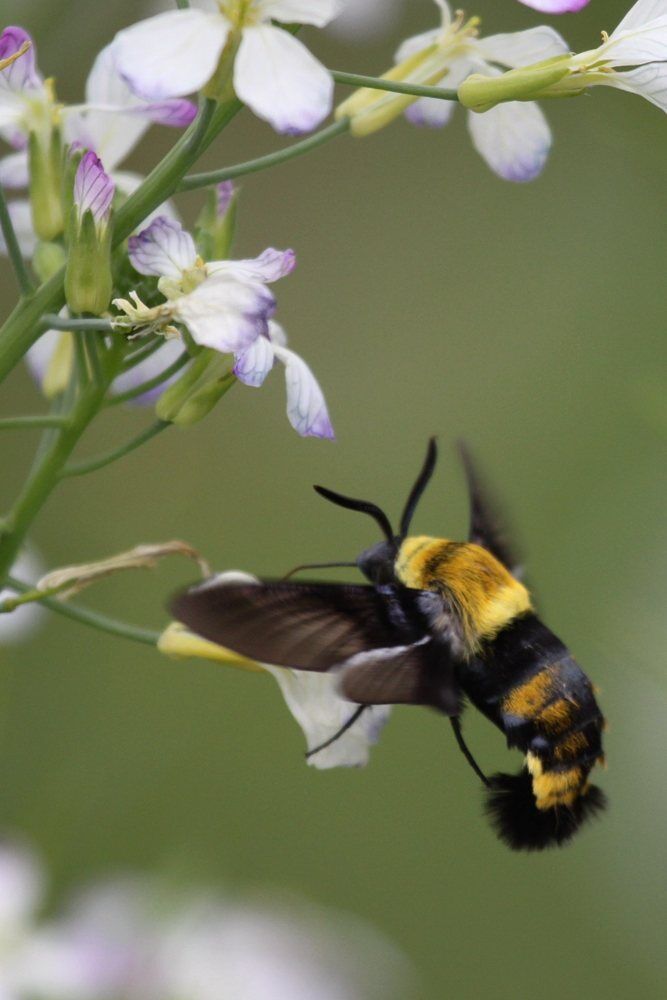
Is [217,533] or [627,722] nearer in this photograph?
[627,722]

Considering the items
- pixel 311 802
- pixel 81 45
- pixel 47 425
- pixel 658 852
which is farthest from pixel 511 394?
pixel 47 425

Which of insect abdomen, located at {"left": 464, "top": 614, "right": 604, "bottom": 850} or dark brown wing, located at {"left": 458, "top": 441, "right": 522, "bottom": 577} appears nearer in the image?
insect abdomen, located at {"left": 464, "top": 614, "right": 604, "bottom": 850}

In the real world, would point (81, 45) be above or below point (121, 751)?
above

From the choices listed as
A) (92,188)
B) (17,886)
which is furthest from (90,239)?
(17,886)

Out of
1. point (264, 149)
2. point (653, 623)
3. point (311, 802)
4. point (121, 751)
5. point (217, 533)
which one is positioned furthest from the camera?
point (264, 149)

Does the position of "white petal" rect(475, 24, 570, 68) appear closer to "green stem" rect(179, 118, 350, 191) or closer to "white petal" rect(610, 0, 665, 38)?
"white petal" rect(610, 0, 665, 38)

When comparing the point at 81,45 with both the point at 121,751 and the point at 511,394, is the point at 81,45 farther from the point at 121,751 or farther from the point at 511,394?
the point at 511,394

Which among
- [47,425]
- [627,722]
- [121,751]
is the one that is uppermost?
[47,425]

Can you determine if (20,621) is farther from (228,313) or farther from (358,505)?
(228,313)

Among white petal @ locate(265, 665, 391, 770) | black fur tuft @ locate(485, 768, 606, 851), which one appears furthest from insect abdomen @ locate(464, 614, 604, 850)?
white petal @ locate(265, 665, 391, 770)
